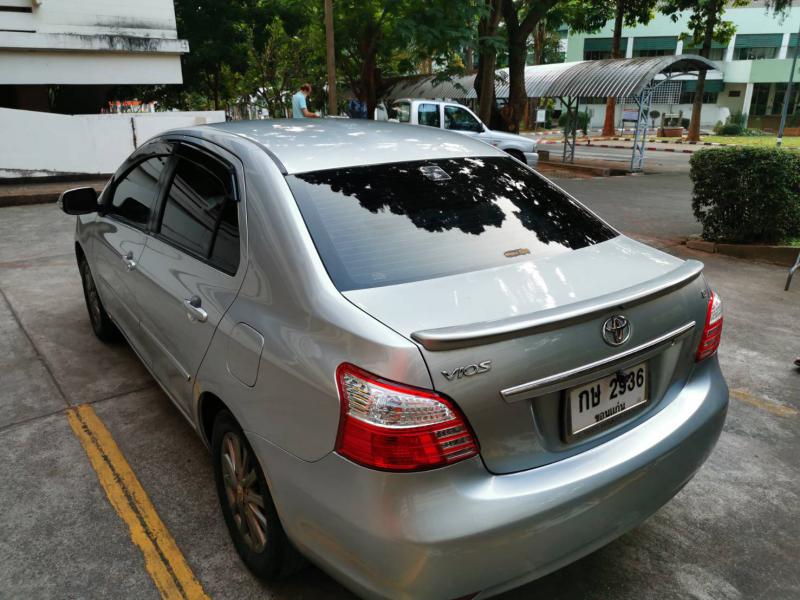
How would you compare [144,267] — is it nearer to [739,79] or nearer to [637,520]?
[637,520]

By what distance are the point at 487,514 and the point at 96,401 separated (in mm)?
3011

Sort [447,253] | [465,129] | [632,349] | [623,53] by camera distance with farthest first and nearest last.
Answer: [623,53], [465,129], [447,253], [632,349]

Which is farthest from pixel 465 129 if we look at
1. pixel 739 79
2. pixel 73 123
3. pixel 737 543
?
pixel 739 79

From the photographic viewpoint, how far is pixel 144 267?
3203mm

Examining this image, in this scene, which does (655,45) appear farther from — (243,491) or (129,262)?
(243,491)

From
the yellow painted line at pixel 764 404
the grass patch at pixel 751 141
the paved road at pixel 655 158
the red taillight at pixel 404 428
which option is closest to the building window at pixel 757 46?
the grass patch at pixel 751 141

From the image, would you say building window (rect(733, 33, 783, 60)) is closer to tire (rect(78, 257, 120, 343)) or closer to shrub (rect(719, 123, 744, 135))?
shrub (rect(719, 123, 744, 135))

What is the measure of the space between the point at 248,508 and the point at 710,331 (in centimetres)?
189

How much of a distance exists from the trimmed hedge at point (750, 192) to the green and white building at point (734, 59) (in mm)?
43402

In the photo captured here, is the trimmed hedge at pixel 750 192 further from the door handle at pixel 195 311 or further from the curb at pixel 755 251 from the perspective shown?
the door handle at pixel 195 311

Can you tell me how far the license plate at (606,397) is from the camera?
200cm

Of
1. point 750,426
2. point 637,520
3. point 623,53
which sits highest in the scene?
point 623,53

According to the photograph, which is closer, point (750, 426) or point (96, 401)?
point (750, 426)

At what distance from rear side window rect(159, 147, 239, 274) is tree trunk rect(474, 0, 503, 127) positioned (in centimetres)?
1335
